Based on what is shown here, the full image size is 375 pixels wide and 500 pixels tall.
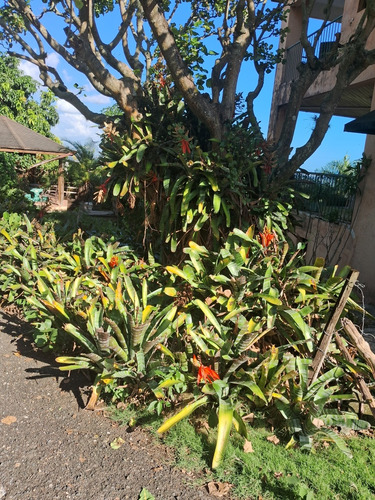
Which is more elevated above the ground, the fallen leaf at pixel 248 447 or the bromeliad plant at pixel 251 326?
the bromeliad plant at pixel 251 326

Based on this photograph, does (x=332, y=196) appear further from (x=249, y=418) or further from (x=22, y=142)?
(x=22, y=142)

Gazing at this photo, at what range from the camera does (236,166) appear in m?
5.25

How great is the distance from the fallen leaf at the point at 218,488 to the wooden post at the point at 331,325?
41.5 inches

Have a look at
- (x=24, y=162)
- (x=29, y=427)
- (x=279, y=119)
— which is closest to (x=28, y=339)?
(x=29, y=427)

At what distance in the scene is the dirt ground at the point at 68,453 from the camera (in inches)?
104

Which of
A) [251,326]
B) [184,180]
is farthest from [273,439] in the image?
[184,180]

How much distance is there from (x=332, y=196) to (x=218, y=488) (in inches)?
274

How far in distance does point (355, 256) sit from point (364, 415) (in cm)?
447

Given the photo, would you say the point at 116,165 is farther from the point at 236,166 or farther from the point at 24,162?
the point at 24,162

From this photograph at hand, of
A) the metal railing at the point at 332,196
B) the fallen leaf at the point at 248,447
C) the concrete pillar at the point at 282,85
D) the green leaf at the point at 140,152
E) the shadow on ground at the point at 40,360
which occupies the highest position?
the concrete pillar at the point at 282,85

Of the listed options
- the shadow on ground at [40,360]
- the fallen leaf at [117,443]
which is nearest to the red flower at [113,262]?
the shadow on ground at [40,360]

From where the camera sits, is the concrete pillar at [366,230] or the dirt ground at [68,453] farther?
the concrete pillar at [366,230]

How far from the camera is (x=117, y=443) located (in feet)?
10.2

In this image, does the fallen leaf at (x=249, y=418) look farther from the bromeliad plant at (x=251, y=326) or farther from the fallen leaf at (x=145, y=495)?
the fallen leaf at (x=145, y=495)
